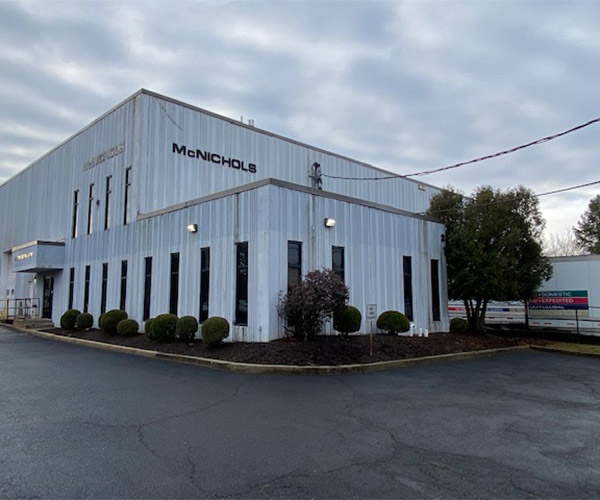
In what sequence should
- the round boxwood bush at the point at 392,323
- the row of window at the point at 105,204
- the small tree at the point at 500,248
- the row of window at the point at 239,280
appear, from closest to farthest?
1. the row of window at the point at 239,280
2. the round boxwood bush at the point at 392,323
3. the small tree at the point at 500,248
4. the row of window at the point at 105,204

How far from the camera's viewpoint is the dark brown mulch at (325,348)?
1066 centimetres

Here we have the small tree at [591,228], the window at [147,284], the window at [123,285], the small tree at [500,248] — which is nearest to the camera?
the small tree at [500,248]

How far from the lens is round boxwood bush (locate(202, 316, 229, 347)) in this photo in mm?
12031

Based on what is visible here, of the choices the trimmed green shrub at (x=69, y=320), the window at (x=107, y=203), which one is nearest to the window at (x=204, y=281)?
the window at (x=107, y=203)

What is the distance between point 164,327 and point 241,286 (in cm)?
310

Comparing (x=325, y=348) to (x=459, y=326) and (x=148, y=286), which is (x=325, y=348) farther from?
(x=148, y=286)

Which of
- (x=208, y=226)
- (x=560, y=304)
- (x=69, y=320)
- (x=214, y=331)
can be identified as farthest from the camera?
(x=69, y=320)

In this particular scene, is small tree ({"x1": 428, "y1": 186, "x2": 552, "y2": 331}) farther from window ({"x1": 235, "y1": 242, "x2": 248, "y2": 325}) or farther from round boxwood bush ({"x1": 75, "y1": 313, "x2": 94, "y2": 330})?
round boxwood bush ({"x1": 75, "y1": 313, "x2": 94, "y2": 330})

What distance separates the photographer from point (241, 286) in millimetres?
13008

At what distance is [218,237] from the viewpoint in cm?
1393

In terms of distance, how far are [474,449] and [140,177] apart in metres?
17.7

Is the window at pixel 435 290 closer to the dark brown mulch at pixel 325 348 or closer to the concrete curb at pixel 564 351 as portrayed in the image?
the dark brown mulch at pixel 325 348

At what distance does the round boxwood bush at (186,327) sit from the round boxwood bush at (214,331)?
1370 mm

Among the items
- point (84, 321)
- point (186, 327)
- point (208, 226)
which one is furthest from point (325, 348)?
point (84, 321)
